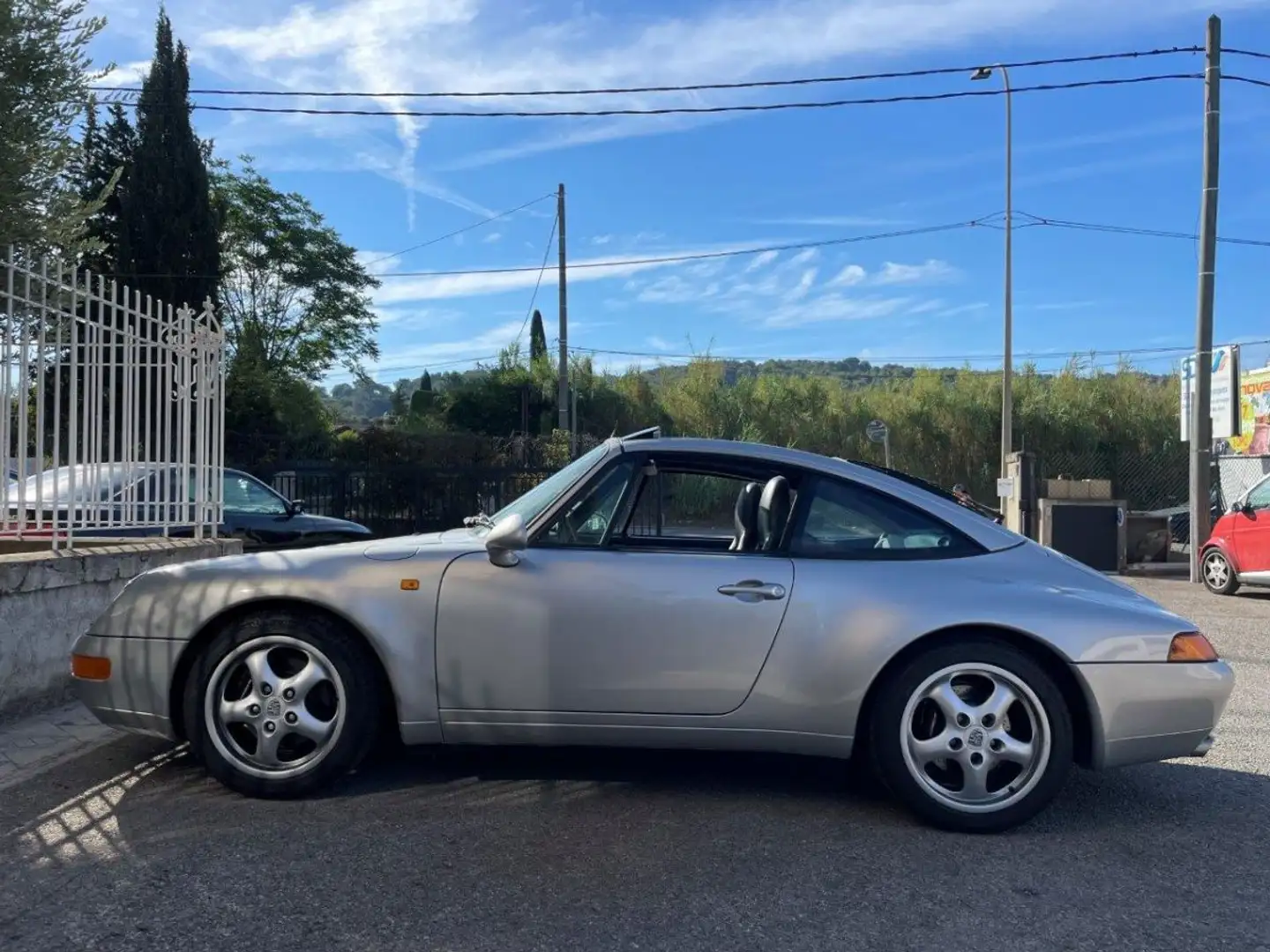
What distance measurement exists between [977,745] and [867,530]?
2.90 feet

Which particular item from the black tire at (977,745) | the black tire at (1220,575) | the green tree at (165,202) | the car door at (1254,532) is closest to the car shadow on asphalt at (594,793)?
the black tire at (977,745)

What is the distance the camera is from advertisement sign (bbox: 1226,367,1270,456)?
21.6 meters

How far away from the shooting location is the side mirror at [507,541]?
3.95m

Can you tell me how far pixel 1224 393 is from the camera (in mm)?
15117

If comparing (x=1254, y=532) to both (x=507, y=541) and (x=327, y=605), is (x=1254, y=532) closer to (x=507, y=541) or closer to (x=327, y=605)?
(x=507, y=541)

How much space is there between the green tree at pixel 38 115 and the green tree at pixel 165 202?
1764cm

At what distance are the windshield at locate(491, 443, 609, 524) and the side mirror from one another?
19 cm


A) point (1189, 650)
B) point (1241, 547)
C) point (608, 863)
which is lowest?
point (608, 863)

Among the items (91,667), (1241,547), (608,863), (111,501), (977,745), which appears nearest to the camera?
(608,863)

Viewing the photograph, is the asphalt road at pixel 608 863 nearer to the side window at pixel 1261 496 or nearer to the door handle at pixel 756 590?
the door handle at pixel 756 590

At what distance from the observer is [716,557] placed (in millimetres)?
4062

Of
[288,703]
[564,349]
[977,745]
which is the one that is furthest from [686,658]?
[564,349]

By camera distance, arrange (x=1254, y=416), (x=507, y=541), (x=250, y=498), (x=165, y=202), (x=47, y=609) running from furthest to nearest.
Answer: (x=165, y=202) < (x=1254, y=416) < (x=250, y=498) < (x=47, y=609) < (x=507, y=541)

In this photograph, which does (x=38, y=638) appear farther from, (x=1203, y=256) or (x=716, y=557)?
(x=1203, y=256)
